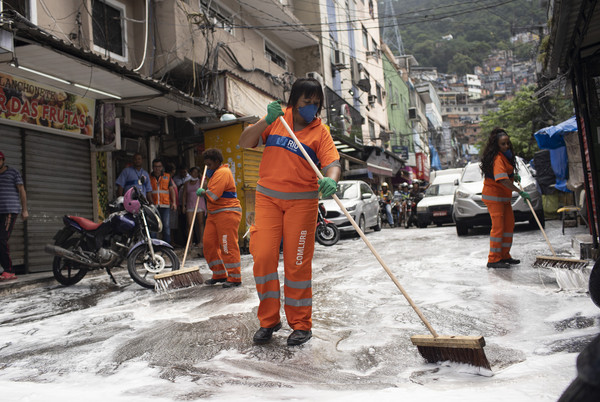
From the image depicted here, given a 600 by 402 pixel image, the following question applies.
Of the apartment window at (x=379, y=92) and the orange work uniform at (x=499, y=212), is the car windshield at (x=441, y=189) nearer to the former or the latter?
the orange work uniform at (x=499, y=212)

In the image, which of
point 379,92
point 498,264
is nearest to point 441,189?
point 498,264

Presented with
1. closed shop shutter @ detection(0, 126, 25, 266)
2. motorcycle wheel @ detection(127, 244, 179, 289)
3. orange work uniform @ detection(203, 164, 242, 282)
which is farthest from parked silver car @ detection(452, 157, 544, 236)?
closed shop shutter @ detection(0, 126, 25, 266)

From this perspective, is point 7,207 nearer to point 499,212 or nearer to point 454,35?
point 499,212

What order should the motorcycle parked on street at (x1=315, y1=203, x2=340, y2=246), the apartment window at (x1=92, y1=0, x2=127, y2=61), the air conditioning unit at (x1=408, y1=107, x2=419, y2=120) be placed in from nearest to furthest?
the apartment window at (x1=92, y1=0, x2=127, y2=61) → the motorcycle parked on street at (x1=315, y1=203, x2=340, y2=246) → the air conditioning unit at (x1=408, y1=107, x2=419, y2=120)

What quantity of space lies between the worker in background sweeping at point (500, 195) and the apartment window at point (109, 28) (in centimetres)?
779

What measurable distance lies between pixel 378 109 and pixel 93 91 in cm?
2556

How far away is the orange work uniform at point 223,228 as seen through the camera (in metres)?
6.12

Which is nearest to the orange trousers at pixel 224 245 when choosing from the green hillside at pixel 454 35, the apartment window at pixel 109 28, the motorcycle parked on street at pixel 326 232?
the motorcycle parked on street at pixel 326 232

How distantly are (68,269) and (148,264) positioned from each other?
1356mm

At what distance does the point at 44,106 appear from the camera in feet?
27.0

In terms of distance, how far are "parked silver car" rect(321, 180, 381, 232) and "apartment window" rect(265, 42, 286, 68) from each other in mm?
6628

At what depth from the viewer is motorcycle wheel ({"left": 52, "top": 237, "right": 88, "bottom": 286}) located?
6527 millimetres

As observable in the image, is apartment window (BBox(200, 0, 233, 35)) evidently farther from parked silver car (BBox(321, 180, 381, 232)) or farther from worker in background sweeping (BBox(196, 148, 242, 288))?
worker in background sweeping (BBox(196, 148, 242, 288))

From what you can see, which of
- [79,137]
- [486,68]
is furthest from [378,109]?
[486,68]
